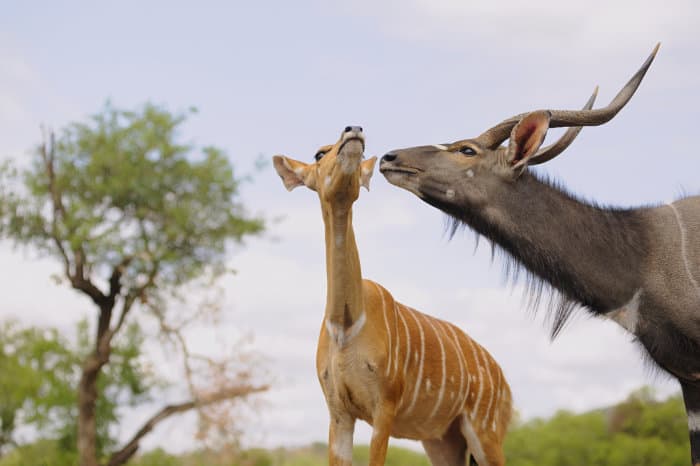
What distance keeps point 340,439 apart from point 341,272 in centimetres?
111

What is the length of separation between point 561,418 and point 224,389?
8314mm

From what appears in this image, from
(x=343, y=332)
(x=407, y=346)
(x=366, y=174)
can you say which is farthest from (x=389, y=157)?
(x=407, y=346)

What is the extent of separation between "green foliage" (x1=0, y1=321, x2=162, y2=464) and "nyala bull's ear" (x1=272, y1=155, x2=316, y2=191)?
15408 millimetres

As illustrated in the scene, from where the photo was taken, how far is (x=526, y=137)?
5.38 metres

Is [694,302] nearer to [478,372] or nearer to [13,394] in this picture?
[478,372]

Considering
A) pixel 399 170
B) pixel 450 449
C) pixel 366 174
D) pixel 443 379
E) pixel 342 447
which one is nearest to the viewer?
pixel 399 170

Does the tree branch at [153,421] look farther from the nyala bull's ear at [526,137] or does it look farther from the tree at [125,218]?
the nyala bull's ear at [526,137]

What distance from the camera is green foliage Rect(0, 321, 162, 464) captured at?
2147 cm

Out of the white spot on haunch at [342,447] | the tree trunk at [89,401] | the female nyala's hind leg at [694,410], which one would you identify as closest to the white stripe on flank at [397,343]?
the white spot on haunch at [342,447]

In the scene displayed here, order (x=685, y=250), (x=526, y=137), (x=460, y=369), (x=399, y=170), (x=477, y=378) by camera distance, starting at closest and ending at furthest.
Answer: (x=526, y=137) → (x=399, y=170) → (x=685, y=250) → (x=460, y=369) → (x=477, y=378)

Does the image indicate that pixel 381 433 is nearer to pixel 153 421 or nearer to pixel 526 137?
pixel 526 137

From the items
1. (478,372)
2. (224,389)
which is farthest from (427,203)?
(224,389)

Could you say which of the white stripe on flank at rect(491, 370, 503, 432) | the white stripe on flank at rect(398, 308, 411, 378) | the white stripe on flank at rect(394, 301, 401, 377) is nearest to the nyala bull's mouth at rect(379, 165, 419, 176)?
the white stripe on flank at rect(394, 301, 401, 377)

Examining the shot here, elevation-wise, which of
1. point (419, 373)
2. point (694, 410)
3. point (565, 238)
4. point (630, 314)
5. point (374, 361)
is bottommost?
point (694, 410)
